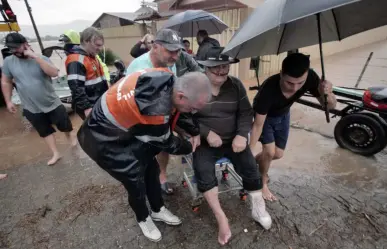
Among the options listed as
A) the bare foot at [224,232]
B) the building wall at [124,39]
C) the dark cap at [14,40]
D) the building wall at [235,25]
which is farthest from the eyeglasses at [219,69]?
the building wall at [124,39]

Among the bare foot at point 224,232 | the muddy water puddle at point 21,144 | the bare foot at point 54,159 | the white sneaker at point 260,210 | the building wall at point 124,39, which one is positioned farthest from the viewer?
the building wall at point 124,39

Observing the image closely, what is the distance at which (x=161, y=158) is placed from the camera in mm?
2766

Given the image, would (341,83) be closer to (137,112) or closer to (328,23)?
(328,23)

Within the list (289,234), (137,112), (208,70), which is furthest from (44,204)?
(289,234)

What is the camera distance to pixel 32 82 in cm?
315

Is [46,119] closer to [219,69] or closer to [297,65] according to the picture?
[219,69]

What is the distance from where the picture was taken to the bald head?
1.48 m

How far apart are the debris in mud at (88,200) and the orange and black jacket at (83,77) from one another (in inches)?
39.6

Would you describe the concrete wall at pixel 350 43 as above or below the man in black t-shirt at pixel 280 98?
below

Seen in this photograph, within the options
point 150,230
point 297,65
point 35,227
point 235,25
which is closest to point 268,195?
point 150,230

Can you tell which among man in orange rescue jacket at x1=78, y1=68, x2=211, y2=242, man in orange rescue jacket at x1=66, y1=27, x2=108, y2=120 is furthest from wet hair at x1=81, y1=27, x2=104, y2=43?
man in orange rescue jacket at x1=78, y1=68, x2=211, y2=242

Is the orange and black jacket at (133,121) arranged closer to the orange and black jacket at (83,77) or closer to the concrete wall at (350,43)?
the orange and black jacket at (83,77)

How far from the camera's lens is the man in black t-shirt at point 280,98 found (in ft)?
6.37

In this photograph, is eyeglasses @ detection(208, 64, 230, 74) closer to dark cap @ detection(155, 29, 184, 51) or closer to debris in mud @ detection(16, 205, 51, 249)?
dark cap @ detection(155, 29, 184, 51)
